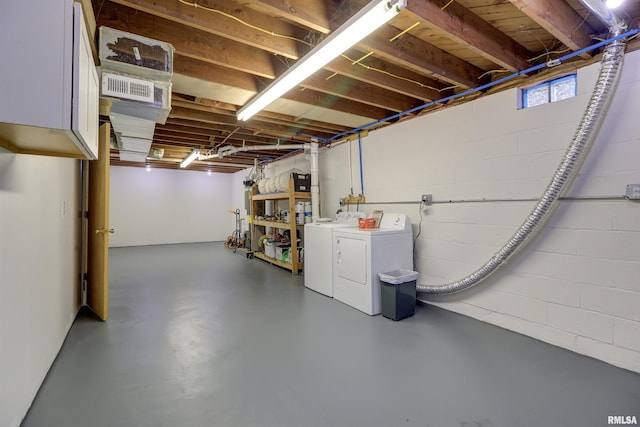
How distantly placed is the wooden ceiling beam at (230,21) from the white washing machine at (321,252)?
2.31 m

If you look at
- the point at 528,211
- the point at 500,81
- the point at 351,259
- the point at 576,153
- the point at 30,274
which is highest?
the point at 500,81

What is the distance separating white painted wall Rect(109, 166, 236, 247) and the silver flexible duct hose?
8.99 m

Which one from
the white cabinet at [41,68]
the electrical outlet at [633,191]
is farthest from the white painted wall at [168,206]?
the electrical outlet at [633,191]

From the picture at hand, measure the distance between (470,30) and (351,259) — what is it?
2474 millimetres

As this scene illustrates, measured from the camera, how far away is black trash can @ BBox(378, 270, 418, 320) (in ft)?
10.3

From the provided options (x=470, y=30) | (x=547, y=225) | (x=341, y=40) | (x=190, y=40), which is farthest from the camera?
(x=547, y=225)

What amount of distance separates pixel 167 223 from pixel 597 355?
32.5ft

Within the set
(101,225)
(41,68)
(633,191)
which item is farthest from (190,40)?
(633,191)

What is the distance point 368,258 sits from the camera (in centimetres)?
337

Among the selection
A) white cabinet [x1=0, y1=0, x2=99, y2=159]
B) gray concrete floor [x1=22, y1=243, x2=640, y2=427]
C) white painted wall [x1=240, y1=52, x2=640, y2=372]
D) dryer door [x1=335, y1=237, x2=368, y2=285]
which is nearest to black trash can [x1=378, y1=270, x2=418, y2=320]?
gray concrete floor [x1=22, y1=243, x2=640, y2=427]

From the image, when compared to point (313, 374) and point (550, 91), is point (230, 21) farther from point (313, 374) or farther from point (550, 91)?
point (550, 91)

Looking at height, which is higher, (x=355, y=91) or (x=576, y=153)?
(x=355, y=91)

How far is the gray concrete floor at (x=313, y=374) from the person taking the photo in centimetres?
176

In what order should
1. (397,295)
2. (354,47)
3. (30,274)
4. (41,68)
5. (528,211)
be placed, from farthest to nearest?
(397,295) < (528,211) < (354,47) < (30,274) < (41,68)
